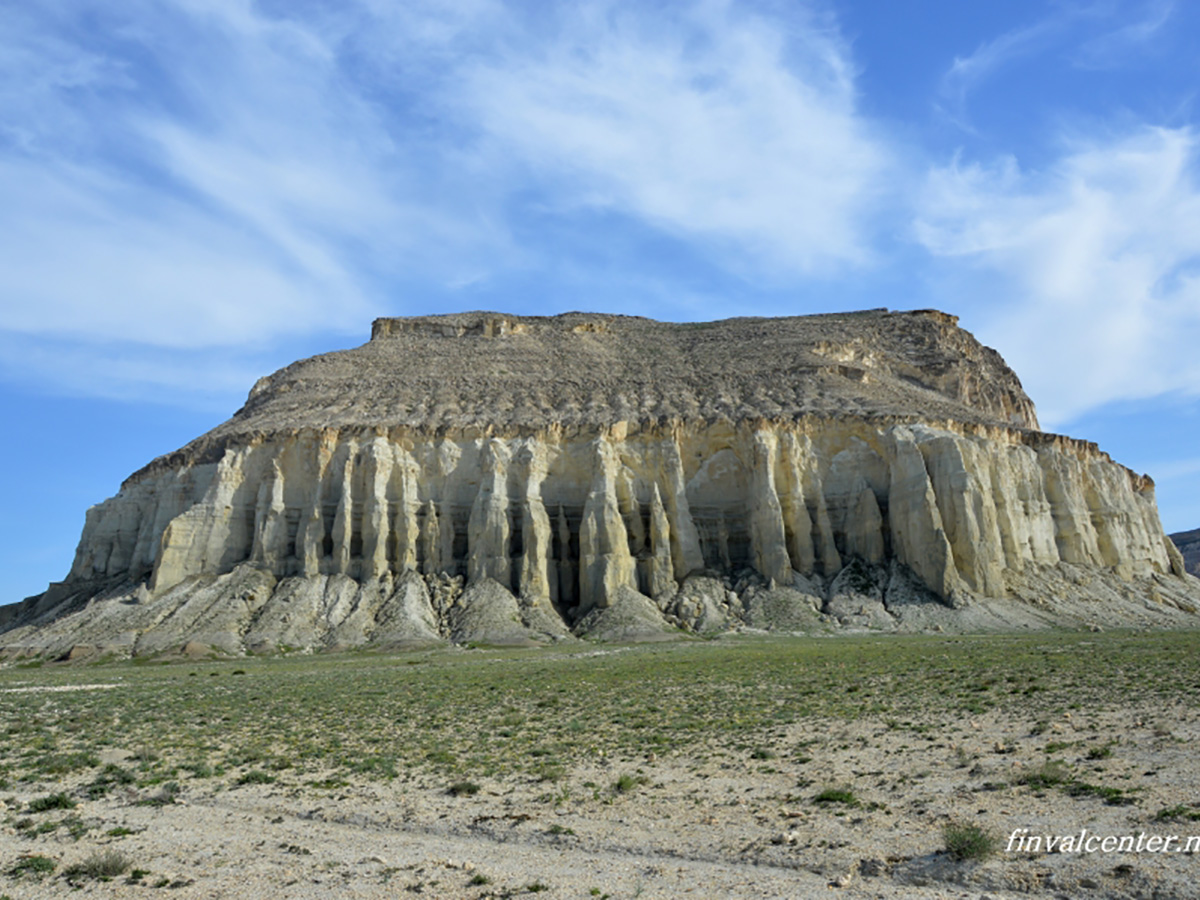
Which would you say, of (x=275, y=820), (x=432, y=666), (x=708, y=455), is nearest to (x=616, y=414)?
(x=708, y=455)

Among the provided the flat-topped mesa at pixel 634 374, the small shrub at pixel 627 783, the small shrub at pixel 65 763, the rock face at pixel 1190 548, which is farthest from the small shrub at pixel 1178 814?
the rock face at pixel 1190 548

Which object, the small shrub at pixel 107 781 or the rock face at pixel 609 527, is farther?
the rock face at pixel 609 527

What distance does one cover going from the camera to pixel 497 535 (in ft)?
218

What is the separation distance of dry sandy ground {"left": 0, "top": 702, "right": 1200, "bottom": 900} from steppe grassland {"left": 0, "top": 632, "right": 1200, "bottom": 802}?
430 millimetres

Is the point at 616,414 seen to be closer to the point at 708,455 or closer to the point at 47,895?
the point at 708,455

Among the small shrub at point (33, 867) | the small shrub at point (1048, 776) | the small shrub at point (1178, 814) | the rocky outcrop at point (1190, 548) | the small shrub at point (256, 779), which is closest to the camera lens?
the small shrub at point (1178, 814)

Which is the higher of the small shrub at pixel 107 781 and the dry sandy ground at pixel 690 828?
the small shrub at pixel 107 781

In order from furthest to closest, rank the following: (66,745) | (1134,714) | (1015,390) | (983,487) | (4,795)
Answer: (1015,390), (983,487), (66,745), (1134,714), (4,795)

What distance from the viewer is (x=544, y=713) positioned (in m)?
22.6

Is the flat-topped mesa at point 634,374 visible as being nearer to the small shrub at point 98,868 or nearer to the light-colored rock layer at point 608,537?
the light-colored rock layer at point 608,537

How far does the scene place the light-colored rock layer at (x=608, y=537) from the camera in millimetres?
60188

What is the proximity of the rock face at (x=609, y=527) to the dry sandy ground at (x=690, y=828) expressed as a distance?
41914mm

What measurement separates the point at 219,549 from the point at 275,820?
58.7 metres

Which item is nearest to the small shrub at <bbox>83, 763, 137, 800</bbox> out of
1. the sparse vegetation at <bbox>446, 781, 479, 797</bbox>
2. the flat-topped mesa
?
the sparse vegetation at <bbox>446, 781, 479, 797</bbox>
